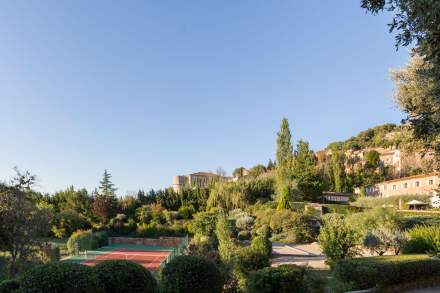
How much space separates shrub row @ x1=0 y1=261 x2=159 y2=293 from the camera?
488 centimetres

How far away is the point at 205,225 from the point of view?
24875mm

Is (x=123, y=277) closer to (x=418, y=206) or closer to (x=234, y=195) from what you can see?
(x=234, y=195)

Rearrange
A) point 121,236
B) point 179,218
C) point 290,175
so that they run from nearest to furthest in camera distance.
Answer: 1. point 121,236
2. point 179,218
3. point 290,175

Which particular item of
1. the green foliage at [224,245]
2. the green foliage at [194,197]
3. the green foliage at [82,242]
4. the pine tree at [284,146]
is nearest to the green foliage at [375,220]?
the green foliage at [224,245]

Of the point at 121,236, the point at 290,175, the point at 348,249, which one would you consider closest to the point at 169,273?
the point at 348,249

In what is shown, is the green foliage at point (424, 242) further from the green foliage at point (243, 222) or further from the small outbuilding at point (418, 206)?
the small outbuilding at point (418, 206)

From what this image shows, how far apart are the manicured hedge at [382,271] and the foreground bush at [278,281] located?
6.72ft

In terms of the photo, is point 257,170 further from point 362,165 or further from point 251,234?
point 251,234

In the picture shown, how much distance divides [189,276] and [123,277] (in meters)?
1.34

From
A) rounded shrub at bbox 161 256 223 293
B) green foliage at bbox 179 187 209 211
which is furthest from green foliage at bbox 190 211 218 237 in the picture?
rounded shrub at bbox 161 256 223 293

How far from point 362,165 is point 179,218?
35.0m

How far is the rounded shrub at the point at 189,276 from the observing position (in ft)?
20.8

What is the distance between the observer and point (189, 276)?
6.38 meters

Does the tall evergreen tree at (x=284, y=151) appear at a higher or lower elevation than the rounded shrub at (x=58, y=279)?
higher
